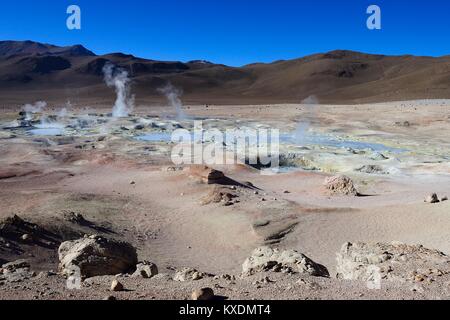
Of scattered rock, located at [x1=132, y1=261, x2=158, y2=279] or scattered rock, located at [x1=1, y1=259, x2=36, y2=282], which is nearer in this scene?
scattered rock, located at [x1=1, y1=259, x2=36, y2=282]

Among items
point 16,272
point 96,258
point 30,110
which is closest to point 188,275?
point 96,258

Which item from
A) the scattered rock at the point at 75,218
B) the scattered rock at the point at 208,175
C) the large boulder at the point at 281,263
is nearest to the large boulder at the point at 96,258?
the large boulder at the point at 281,263

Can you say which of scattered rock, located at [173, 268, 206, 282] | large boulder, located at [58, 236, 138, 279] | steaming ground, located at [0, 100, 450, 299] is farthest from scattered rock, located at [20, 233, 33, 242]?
scattered rock, located at [173, 268, 206, 282]

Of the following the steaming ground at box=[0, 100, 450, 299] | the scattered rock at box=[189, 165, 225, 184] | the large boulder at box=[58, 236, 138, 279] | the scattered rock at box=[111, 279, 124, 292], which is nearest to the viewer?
the scattered rock at box=[111, 279, 124, 292]

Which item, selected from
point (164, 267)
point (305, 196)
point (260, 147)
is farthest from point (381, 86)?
point (164, 267)

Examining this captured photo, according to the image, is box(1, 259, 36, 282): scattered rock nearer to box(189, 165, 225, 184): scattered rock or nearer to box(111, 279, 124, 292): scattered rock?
box(111, 279, 124, 292): scattered rock
